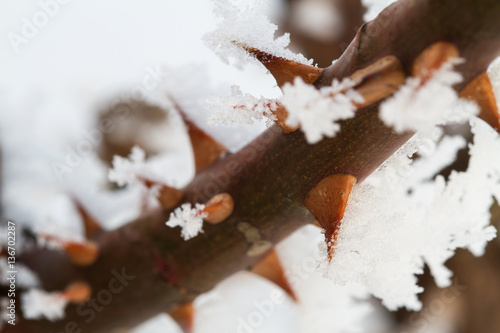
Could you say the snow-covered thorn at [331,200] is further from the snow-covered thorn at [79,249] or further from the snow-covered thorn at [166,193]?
the snow-covered thorn at [79,249]

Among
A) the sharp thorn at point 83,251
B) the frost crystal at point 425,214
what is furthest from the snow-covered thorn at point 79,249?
the frost crystal at point 425,214

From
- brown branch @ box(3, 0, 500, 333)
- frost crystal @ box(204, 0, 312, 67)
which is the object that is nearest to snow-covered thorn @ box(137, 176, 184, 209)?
brown branch @ box(3, 0, 500, 333)

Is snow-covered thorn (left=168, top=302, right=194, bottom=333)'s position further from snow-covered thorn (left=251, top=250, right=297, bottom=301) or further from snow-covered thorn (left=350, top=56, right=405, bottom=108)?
snow-covered thorn (left=350, top=56, right=405, bottom=108)

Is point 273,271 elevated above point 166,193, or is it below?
below

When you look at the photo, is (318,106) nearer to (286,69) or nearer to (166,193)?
(286,69)

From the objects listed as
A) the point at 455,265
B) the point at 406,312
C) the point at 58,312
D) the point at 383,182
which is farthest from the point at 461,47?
the point at 406,312

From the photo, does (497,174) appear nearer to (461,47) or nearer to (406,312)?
(461,47)

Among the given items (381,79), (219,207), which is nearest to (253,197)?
(219,207)

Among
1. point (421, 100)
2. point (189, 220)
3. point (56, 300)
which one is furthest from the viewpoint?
point (56, 300)
